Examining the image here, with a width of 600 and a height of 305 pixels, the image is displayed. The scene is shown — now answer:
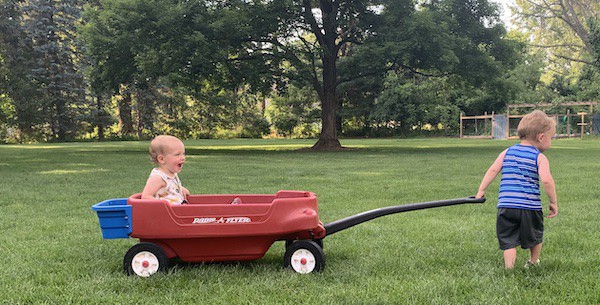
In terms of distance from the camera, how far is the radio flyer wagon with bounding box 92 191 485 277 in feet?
11.5

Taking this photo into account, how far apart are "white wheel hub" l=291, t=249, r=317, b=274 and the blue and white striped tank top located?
1.41 meters

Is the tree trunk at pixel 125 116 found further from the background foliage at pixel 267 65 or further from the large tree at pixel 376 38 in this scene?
the large tree at pixel 376 38

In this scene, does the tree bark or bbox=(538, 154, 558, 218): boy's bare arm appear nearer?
bbox=(538, 154, 558, 218): boy's bare arm

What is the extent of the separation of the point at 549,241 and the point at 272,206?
2.57 metres

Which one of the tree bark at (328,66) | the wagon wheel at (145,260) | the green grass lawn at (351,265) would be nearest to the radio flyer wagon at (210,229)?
the wagon wheel at (145,260)

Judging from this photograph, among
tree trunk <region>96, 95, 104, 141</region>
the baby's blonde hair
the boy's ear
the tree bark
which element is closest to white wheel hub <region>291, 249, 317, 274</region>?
the baby's blonde hair

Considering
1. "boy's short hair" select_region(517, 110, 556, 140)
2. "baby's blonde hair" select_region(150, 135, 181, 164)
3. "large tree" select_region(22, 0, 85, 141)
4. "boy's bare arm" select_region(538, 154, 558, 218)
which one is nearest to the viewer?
"boy's bare arm" select_region(538, 154, 558, 218)

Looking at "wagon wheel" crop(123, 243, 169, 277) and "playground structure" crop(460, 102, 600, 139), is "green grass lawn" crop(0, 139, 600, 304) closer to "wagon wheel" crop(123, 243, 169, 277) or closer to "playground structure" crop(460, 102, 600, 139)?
"wagon wheel" crop(123, 243, 169, 277)

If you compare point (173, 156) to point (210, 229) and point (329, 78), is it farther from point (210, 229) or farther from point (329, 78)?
point (329, 78)

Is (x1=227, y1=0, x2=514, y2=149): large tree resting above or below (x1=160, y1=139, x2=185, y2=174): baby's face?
above

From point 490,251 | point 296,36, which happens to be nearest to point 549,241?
point 490,251

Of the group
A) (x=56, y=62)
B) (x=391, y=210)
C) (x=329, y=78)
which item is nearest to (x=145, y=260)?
(x=391, y=210)

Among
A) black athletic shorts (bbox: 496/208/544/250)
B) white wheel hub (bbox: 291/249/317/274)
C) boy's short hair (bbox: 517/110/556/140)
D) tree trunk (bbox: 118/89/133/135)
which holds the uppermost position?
tree trunk (bbox: 118/89/133/135)

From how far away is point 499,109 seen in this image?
3953cm
